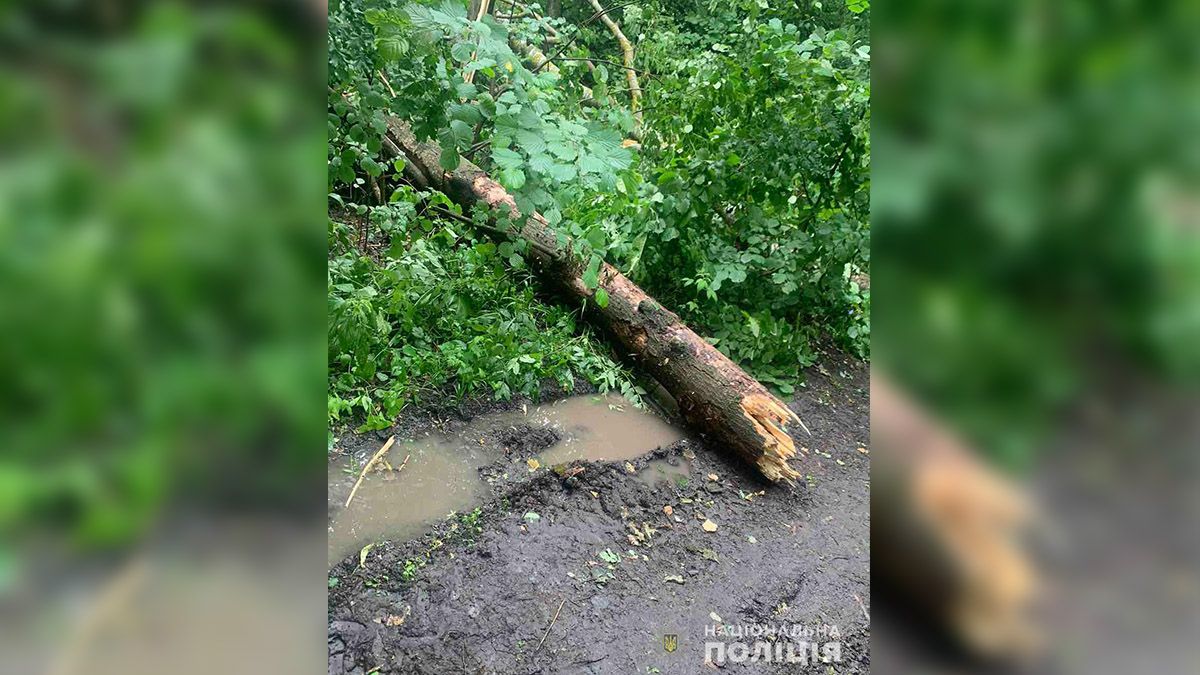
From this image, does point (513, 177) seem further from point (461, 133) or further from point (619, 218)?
point (619, 218)

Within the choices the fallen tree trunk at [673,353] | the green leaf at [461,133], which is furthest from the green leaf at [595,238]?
the green leaf at [461,133]

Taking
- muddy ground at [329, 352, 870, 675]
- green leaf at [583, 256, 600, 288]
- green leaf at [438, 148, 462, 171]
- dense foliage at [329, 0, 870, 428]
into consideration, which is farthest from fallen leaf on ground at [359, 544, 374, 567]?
green leaf at [583, 256, 600, 288]

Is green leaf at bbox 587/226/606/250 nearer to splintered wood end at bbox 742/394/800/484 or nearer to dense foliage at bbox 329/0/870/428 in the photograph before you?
dense foliage at bbox 329/0/870/428

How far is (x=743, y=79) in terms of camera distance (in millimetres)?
3045

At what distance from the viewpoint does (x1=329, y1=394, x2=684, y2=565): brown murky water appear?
1.95 m

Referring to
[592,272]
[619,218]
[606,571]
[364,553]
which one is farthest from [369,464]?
[619,218]

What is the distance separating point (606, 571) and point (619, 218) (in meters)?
1.88

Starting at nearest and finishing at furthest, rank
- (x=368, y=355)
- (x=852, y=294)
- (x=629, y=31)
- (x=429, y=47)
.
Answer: (x=429, y=47)
(x=368, y=355)
(x=852, y=294)
(x=629, y=31)
